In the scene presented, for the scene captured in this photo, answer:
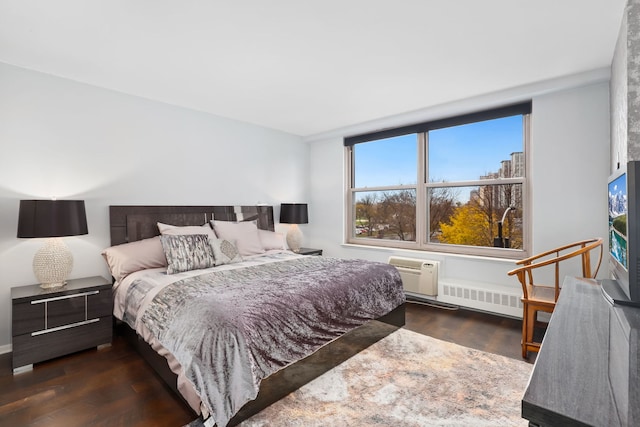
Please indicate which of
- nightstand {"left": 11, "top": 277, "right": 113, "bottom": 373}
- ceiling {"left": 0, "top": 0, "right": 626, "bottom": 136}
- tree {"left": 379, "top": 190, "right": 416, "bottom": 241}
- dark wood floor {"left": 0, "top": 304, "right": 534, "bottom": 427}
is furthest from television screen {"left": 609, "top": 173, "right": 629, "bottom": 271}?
nightstand {"left": 11, "top": 277, "right": 113, "bottom": 373}

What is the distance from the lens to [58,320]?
8.52 feet

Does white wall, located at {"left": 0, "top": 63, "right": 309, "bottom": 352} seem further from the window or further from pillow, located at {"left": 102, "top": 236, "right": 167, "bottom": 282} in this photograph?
the window

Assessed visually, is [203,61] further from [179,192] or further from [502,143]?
[502,143]

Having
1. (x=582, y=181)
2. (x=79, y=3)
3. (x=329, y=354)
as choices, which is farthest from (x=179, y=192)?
(x=582, y=181)

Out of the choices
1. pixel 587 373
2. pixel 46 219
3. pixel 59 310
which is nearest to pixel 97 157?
pixel 46 219

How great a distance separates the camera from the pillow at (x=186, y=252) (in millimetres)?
2984

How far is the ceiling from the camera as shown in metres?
2.06

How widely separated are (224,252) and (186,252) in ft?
1.28

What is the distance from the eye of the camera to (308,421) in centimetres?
188

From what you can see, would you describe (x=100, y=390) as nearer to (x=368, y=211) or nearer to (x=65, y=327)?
(x=65, y=327)

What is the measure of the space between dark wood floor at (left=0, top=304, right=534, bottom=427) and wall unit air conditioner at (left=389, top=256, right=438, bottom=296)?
0.92m

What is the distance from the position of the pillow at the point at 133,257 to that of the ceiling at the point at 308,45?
5.41 feet

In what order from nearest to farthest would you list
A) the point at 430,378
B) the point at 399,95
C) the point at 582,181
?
1. the point at 430,378
2. the point at 582,181
3. the point at 399,95

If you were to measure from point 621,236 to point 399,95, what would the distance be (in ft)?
8.13
